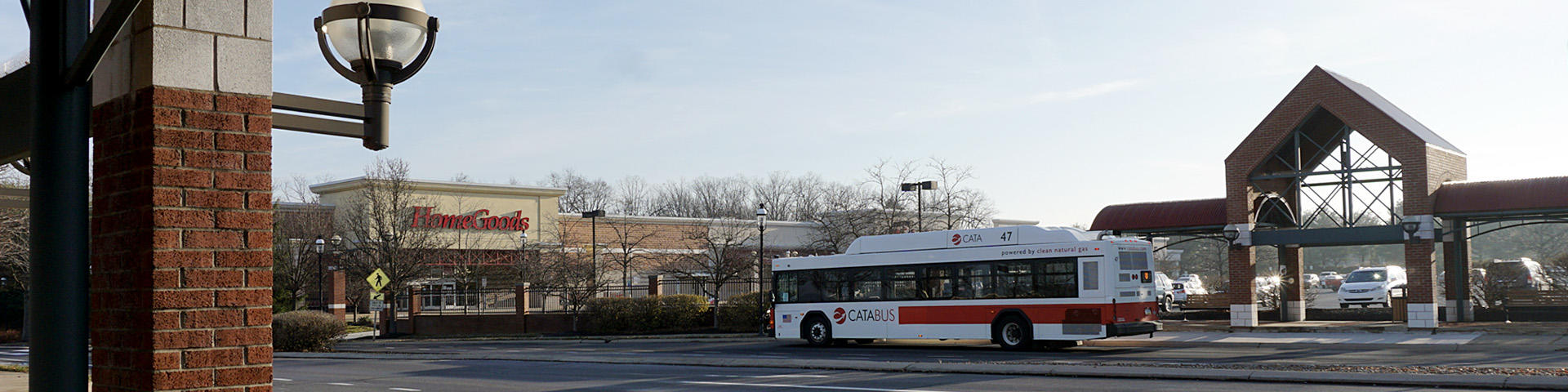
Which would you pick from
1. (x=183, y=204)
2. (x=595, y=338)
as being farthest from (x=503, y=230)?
(x=183, y=204)

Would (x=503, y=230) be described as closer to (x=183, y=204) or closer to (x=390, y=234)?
(x=390, y=234)

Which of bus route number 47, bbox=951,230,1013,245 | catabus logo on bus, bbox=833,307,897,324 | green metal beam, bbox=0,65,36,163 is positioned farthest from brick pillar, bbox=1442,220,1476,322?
green metal beam, bbox=0,65,36,163

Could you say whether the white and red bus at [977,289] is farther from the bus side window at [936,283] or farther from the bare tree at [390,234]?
the bare tree at [390,234]

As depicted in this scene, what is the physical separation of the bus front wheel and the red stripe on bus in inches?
100

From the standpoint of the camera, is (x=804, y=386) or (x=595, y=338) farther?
(x=595, y=338)

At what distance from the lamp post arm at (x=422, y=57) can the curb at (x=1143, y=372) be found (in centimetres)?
1347

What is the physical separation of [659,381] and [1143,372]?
295 inches

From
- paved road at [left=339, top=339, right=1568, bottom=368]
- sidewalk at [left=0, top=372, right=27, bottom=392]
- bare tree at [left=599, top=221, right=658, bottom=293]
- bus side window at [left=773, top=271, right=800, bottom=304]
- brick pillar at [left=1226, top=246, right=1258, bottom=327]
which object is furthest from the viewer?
bare tree at [left=599, top=221, right=658, bottom=293]

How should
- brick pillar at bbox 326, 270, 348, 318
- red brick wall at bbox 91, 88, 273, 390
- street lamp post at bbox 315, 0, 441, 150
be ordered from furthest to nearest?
1. brick pillar at bbox 326, 270, 348, 318
2. street lamp post at bbox 315, 0, 441, 150
3. red brick wall at bbox 91, 88, 273, 390

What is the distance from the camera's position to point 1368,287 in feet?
136

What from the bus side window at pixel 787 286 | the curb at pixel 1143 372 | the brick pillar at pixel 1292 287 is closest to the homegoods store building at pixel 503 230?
the bus side window at pixel 787 286

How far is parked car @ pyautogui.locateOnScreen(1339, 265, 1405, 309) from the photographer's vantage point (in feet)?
135

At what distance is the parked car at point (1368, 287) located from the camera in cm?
4119

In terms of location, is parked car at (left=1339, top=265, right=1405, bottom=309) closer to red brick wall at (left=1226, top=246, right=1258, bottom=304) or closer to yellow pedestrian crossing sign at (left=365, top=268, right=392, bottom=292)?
red brick wall at (left=1226, top=246, right=1258, bottom=304)
